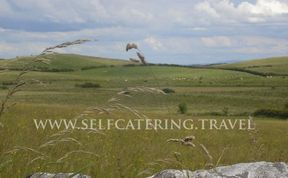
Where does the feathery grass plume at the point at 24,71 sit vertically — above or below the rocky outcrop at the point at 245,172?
above

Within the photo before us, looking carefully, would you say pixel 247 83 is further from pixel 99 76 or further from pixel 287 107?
pixel 287 107

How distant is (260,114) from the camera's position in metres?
54.3

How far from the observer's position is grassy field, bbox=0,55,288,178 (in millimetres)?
3268

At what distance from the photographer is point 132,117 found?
28547 mm

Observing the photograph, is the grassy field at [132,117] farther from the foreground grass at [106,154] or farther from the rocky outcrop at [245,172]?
the rocky outcrop at [245,172]

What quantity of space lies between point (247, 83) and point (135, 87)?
11401 centimetres

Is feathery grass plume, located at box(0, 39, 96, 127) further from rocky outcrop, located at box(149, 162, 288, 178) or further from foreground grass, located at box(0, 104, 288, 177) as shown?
rocky outcrop, located at box(149, 162, 288, 178)

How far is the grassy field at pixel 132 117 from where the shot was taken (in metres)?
3.27

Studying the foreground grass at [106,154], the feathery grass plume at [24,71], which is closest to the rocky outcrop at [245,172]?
the foreground grass at [106,154]

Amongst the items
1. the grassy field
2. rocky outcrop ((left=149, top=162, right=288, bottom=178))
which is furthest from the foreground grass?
rocky outcrop ((left=149, top=162, right=288, bottom=178))

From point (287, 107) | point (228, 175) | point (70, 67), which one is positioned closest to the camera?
point (228, 175)

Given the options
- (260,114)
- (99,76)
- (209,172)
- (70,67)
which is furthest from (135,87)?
(70,67)

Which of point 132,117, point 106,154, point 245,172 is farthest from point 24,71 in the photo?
point 132,117

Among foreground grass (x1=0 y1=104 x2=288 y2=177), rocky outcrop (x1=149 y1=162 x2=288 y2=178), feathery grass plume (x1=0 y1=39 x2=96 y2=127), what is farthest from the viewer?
rocky outcrop (x1=149 y1=162 x2=288 y2=178)
